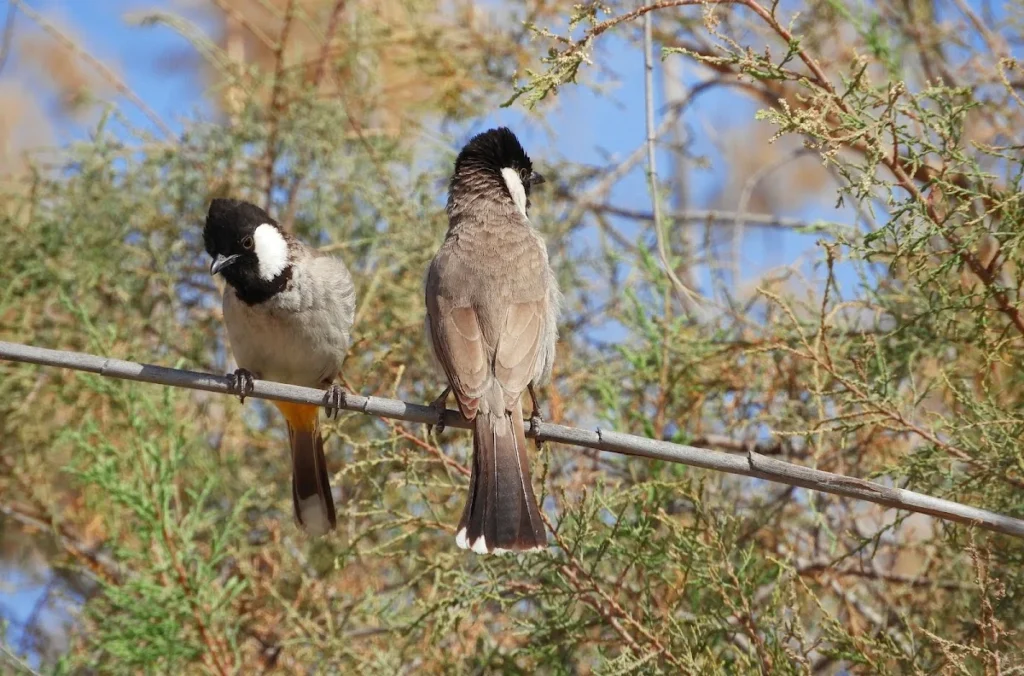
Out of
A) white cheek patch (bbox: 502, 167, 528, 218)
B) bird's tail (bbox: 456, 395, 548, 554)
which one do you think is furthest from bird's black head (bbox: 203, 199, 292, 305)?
bird's tail (bbox: 456, 395, 548, 554)

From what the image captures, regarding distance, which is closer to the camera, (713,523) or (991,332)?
(991,332)

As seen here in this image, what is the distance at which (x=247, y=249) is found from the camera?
348 centimetres

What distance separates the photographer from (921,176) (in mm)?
3344

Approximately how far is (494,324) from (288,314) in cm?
70

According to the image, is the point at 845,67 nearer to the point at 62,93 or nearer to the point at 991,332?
the point at 991,332

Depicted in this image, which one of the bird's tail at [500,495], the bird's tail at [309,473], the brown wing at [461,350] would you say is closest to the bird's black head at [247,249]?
the bird's tail at [309,473]

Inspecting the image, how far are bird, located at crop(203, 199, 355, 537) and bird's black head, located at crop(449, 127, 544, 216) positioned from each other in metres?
0.51

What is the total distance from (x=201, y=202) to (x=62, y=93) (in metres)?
2.02

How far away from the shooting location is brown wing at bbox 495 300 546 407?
122 inches

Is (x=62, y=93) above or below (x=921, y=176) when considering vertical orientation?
above

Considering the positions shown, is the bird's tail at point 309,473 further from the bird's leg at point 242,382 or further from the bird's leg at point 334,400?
the bird's leg at point 334,400

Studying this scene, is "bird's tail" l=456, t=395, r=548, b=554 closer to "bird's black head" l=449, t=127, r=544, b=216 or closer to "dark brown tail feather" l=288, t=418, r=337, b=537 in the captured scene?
"dark brown tail feather" l=288, t=418, r=337, b=537

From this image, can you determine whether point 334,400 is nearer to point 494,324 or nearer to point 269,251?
point 494,324

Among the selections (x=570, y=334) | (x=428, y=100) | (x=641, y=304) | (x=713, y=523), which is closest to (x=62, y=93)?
(x=428, y=100)
